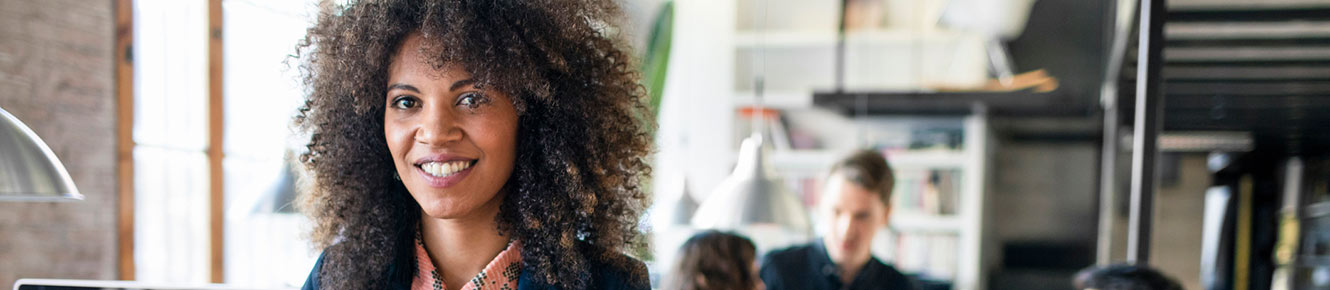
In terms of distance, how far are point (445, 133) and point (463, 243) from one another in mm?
136

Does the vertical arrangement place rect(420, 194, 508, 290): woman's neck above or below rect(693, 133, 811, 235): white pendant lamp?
above

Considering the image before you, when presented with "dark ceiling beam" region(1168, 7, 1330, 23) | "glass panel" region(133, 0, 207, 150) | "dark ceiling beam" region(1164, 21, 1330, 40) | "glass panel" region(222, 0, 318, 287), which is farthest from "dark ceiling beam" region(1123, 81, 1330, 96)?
"glass panel" region(133, 0, 207, 150)

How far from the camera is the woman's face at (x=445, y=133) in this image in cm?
74

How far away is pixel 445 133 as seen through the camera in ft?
2.39

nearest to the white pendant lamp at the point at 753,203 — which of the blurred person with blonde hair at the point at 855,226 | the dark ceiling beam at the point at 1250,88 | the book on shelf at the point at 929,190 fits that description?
the blurred person with blonde hair at the point at 855,226

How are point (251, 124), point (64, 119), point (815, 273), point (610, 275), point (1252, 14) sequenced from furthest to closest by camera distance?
point (251, 124)
point (815, 273)
point (64, 119)
point (1252, 14)
point (610, 275)

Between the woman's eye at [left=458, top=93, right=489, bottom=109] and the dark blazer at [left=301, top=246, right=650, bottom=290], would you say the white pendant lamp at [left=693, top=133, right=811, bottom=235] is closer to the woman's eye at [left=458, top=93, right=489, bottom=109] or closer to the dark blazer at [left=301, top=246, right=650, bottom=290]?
the dark blazer at [left=301, top=246, right=650, bottom=290]

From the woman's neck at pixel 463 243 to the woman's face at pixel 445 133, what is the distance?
0.15 feet

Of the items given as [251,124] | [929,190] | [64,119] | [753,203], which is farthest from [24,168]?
[929,190]

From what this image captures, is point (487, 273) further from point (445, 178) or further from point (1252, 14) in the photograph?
point (1252, 14)

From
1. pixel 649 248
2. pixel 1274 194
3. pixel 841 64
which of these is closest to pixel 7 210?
pixel 649 248

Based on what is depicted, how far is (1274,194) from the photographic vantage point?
6.02 meters

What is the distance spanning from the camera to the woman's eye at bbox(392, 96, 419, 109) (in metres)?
0.77

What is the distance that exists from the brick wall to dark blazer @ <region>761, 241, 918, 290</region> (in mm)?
2036
